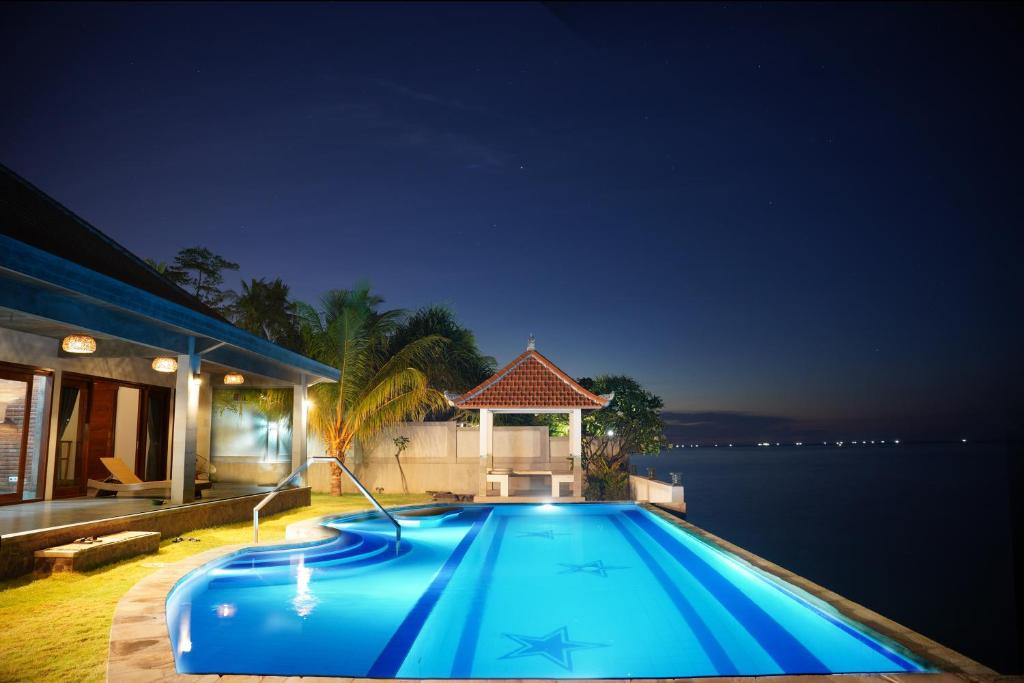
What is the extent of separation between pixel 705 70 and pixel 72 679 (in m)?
19.3

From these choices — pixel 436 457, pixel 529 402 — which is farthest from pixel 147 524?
pixel 436 457

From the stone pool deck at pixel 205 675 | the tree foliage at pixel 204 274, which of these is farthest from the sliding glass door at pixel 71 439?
the tree foliage at pixel 204 274

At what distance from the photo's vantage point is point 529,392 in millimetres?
15719

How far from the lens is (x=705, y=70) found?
18.3 metres

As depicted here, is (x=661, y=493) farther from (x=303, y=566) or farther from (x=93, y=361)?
(x=93, y=361)

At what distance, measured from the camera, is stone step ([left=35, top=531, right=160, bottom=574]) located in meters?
6.29

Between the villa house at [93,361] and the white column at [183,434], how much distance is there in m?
0.02

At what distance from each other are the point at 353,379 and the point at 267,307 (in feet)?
45.4

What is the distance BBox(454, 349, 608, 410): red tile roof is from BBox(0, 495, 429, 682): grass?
27.1 ft

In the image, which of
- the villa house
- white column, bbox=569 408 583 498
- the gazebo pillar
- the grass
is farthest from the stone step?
white column, bbox=569 408 583 498

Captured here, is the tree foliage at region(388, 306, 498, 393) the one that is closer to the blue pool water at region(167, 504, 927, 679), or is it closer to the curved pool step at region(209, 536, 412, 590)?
the blue pool water at region(167, 504, 927, 679)

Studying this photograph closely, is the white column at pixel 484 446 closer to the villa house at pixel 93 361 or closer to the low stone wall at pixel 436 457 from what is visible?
the low stone wall at pixel 436 457

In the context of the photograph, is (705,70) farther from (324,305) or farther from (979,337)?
(979,337)

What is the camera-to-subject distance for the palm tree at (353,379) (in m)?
17.2
